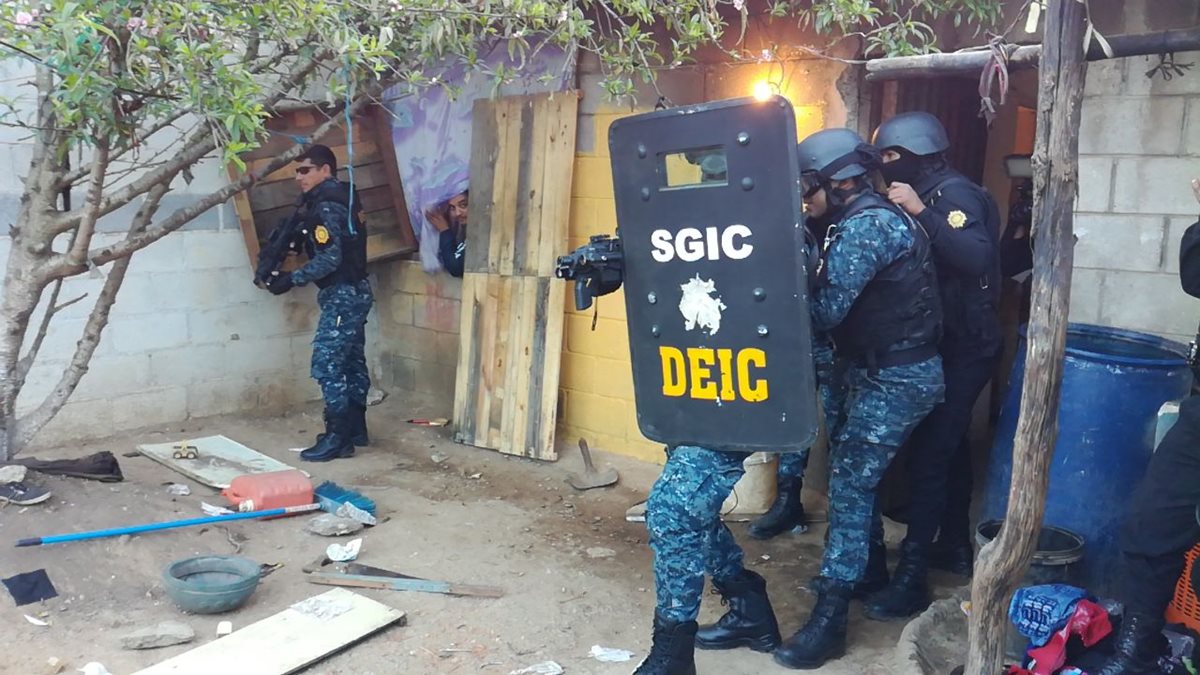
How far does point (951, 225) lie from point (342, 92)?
249 centimetres

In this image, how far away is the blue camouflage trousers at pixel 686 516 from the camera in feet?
9.46

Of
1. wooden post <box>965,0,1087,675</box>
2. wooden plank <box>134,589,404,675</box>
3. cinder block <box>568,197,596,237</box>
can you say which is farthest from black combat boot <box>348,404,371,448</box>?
wooden post <box>965,0,1087,675</box>

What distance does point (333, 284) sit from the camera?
5.62 metres

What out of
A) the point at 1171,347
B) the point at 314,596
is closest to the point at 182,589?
the point at 314,596

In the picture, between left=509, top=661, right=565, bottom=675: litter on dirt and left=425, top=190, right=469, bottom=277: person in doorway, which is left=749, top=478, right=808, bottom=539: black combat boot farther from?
left=425, top=190, right=469, bottom=277: person in doorway

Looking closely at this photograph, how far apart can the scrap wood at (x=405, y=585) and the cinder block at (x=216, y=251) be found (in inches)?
117

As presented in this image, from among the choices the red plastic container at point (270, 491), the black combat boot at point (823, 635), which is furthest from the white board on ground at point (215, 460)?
the black combat boot at point (823, 635)

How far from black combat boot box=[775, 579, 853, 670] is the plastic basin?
6.52 ft

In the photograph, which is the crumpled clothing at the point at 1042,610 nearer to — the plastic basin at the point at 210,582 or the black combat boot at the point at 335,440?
the plastic basin at the point at 210,582

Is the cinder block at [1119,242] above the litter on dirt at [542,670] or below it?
above

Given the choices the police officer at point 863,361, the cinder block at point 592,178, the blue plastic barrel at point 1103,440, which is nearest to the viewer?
the police officer at point 863,361

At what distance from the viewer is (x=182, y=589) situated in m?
3.51

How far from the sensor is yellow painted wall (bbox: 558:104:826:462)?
545 cm

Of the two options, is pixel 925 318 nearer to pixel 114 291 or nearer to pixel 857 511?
pixel 857 511
